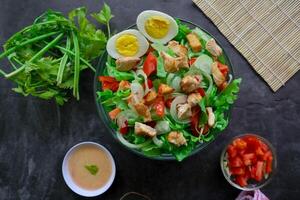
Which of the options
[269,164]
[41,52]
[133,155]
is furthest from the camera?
[133,155]

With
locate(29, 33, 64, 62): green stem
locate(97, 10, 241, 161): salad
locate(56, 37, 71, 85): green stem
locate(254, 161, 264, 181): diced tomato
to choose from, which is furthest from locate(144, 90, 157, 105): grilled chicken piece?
locate(254, 161, 264, 181): diced tomato

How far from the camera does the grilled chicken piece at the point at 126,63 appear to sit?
202 cm

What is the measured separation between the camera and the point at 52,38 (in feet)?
7.39

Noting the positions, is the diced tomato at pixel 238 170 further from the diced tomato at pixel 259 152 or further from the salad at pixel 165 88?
the salad at pixel 165 88

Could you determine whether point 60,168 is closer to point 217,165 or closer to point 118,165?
point 118,165

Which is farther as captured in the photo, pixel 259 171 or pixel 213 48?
pixel 259 171

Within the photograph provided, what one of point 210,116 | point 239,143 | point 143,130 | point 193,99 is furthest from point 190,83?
point 239,143

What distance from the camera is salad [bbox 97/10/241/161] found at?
6.51 feet

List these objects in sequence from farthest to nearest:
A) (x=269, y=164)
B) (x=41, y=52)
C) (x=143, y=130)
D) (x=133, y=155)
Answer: (x=133, y=155) → (x=269, y=164) → (x=41, y=52) → (x=143, y=130)

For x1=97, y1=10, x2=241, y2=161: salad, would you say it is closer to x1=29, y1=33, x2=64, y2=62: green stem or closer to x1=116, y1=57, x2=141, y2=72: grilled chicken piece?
x1=116, y1=57, x2=141, y2=72: grilled chicken piece

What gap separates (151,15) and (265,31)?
0.66 meters

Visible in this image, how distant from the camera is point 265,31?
2371 mm

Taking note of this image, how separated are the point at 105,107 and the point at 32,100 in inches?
18.9

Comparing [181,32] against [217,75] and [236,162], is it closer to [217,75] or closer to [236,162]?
[217,75]
